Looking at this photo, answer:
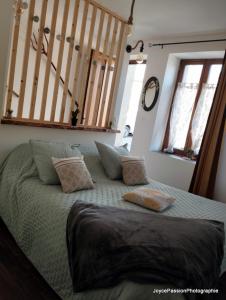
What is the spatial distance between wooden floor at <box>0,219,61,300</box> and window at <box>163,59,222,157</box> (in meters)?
2.91

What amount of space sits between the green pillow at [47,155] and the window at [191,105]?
2.14m

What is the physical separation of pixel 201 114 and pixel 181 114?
391mm

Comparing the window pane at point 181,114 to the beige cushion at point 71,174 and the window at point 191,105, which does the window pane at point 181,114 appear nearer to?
the window at point 191,105

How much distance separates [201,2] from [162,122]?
2.08 m

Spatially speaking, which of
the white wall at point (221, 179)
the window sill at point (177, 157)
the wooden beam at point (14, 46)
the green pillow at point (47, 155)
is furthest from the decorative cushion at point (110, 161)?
the white wall at point (221, 179)

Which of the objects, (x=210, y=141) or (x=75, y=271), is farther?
(x=210, y=141)

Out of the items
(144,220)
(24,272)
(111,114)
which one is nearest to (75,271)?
(144,220)

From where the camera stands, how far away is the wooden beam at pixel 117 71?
Answer: 346 cm

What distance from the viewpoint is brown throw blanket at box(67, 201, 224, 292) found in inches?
51.9

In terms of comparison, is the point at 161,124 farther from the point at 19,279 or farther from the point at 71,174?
the point at 19,279

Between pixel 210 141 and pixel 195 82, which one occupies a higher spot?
pixel 195 82

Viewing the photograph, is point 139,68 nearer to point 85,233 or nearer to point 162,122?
point 162,122

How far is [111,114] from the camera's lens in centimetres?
366

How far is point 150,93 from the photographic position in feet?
14.9
